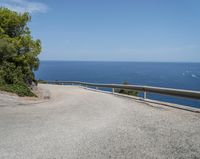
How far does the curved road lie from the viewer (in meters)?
5.54

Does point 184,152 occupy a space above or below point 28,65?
below

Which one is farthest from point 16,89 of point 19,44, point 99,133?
point 99,133

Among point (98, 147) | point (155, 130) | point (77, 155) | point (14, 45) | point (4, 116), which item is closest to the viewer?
point (77, 155)

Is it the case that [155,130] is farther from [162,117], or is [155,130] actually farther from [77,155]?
[77,155]

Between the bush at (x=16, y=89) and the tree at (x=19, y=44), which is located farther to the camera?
the tree at (x=19, y=44)

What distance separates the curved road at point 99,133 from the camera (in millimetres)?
5539

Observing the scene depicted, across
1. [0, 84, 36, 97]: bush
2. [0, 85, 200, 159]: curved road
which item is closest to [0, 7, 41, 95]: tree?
[0, 84, 36, 97]: bush

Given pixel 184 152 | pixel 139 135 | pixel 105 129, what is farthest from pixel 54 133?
pixel 184 152

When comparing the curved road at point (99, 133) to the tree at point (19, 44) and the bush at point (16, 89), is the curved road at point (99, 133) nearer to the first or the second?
the bush at point (16, 89)

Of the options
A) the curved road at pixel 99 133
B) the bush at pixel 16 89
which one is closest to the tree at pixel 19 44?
the bush at pixel 16 89

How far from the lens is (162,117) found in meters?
8.68

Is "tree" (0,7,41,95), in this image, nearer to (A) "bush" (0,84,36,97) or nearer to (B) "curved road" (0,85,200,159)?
(A) "bush" (0,84,36,97)

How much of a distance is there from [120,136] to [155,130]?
1.04m

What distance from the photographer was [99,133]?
702 cm
